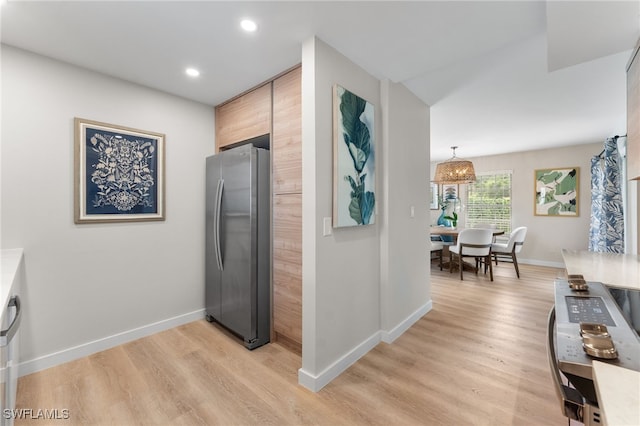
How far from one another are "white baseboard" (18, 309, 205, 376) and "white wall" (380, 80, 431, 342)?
2034 mm

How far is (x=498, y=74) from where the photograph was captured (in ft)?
8.38

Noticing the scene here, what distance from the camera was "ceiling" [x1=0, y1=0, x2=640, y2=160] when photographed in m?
1.61

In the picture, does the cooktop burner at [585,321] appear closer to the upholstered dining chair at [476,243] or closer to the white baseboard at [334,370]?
the white baseboard at [334,370]

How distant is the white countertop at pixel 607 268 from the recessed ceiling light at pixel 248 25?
2466 millimetres

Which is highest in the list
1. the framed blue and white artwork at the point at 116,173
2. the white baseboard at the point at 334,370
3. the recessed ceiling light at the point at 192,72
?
the recessed ceiling light at the point at 192,72

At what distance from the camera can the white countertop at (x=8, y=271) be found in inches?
44.1

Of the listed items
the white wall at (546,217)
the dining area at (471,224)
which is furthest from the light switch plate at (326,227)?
the white wall at (546,217)

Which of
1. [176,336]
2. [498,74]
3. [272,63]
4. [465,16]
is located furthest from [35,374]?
[498,74]

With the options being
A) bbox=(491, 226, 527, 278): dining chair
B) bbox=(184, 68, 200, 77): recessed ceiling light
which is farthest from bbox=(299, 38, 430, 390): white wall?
bbox=(491, 226, 527, 278): dining chair

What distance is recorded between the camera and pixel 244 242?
8.11 feet

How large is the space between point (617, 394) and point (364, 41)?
2.09m

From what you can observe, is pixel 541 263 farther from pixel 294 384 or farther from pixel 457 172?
pixel 294 384

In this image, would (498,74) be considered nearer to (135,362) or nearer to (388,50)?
(388,50)

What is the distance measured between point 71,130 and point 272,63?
1668 millimetres
